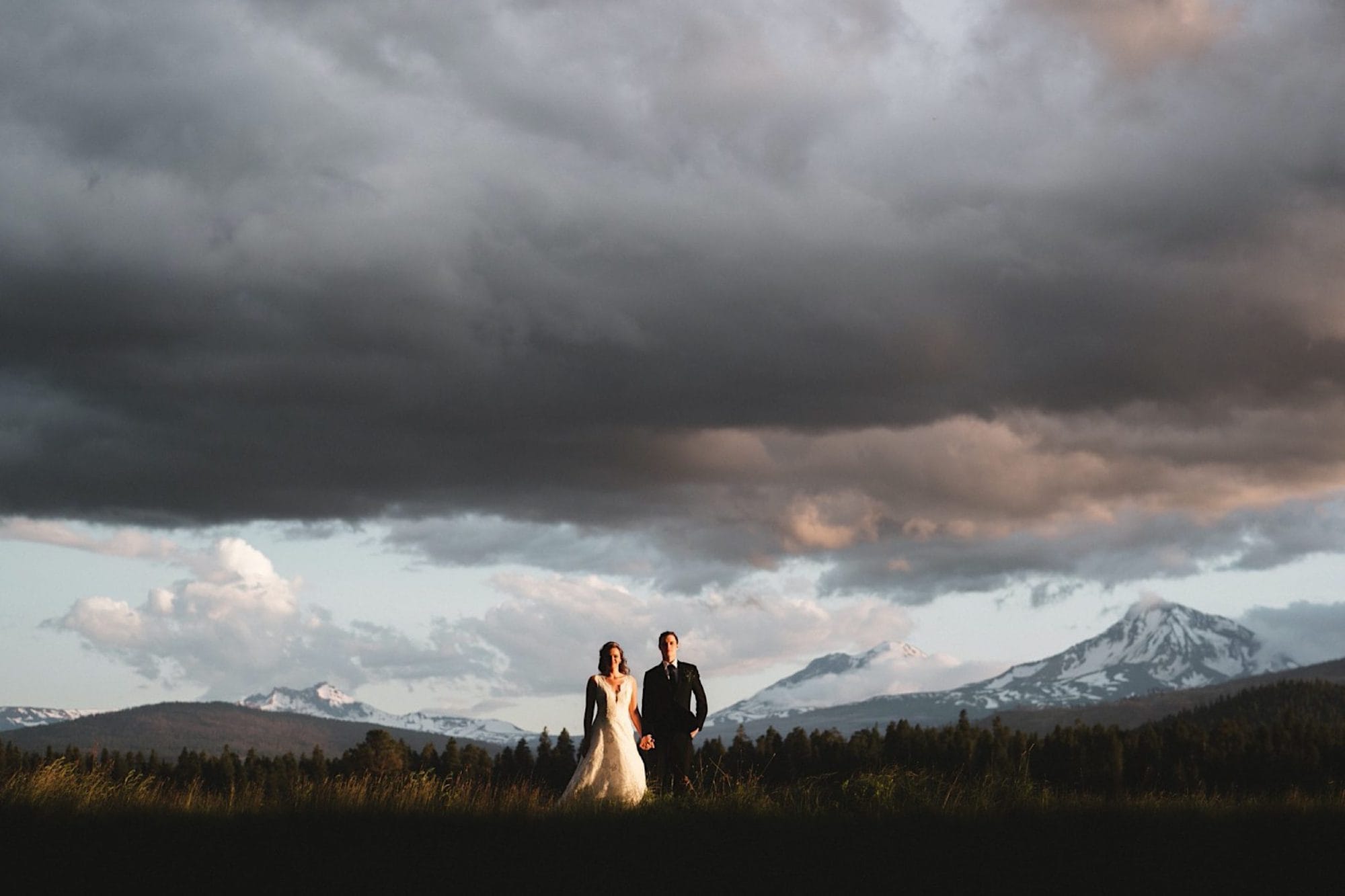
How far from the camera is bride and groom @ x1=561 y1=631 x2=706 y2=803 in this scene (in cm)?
2216

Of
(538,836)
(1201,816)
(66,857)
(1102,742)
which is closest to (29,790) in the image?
(66,857)

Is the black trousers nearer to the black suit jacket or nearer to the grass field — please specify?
the black suit jacket

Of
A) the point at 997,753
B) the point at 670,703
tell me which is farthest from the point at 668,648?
the point at 997,753

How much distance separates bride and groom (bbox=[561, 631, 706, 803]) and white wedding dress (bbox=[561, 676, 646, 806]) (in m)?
0.01

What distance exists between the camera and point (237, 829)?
13.7m

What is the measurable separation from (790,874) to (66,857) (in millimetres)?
6337

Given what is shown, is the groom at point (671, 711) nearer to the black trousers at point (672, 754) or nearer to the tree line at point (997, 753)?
the black trousers at point (672, 754)

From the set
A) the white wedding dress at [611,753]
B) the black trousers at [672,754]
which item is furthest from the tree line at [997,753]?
the white wedding dress at [611,753]

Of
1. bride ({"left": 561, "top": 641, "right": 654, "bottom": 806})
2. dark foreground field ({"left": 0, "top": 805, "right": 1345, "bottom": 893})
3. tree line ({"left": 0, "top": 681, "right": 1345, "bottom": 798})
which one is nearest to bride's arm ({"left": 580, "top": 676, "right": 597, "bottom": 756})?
bride ({"left": 561, "top": 641, "right": 654, "bottom": 806})

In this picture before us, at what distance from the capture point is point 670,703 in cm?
2261

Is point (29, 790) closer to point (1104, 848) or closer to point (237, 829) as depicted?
point (237, 829)

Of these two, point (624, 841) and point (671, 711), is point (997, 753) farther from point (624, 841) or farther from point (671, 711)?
point (624, 841)

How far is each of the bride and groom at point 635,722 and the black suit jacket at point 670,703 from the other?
1 centimetres

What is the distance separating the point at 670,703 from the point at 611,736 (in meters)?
1.05
